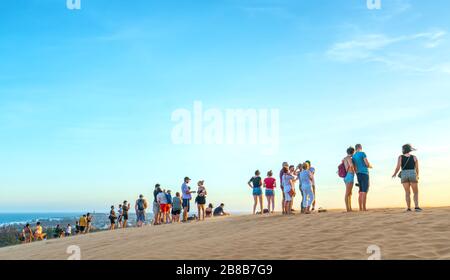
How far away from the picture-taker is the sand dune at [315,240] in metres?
10.4

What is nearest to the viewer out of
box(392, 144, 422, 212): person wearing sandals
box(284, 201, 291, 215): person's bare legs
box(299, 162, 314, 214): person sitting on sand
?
box(392, 144, 422, 212): person wearing sandals

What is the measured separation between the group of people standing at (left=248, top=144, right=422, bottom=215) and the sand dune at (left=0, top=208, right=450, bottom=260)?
931 millimetres

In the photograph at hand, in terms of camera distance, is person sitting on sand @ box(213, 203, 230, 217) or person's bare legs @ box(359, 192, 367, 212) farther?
person sitting on sand @ box(213, 203, 230, 217)

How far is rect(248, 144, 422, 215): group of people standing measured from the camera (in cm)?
1490

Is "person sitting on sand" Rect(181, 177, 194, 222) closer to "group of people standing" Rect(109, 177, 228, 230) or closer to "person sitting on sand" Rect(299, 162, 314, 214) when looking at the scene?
"group of people standing" Rect(109, 177, 228, 230)

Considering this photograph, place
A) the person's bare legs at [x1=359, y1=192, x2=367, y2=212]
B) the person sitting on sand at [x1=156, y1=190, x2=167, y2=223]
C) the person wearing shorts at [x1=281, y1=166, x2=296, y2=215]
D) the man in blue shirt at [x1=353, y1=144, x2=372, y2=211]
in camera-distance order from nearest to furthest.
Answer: the man in blue shirt at [x1=353, y1=144, x2=372, y2=211], the person's bare legs at [x1=359, y1=192, x2=367, y2=212], the person wearing shorts at [x1=281, y1=166, x2=296, y2=215], the person sitting on sand at [x1=156, y1=190, x2=167, y2=223]

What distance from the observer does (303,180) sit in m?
18.0

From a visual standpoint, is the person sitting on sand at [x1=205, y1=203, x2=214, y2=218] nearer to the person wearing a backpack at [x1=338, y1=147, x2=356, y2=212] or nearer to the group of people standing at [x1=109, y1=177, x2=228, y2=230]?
the group of people standing at [x1=109, y1=177, x2=228, y2=230]

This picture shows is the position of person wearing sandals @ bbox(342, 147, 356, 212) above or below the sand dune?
above

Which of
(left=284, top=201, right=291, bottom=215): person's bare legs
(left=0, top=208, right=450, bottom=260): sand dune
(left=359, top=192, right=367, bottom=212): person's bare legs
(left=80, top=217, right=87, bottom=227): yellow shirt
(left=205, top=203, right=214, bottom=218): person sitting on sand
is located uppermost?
Answer: (left=359, top=192, right=367, bottom=212): person's bare legs

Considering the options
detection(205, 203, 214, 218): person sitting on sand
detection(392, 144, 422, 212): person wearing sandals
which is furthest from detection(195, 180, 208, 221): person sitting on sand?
detection(392, 144, 422, 212): person wearing sandals

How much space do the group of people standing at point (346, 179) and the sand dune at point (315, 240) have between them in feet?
3.06
